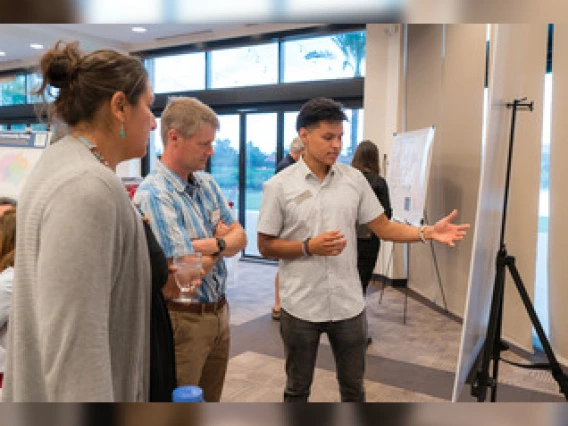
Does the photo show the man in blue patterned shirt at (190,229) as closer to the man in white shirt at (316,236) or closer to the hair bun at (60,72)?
the man in white shirt at (316,236)

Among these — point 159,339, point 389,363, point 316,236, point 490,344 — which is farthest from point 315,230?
point 389,363

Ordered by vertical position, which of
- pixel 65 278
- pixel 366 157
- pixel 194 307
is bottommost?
pixel 194 307

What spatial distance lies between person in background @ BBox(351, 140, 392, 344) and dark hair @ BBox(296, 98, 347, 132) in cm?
169

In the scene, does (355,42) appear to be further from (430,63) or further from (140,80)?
(140,80)

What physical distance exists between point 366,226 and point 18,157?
2.56m

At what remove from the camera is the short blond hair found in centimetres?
168

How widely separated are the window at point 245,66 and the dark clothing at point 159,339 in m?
6.28

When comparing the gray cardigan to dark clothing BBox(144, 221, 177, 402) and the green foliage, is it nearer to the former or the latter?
dark clothing BBox(144, 221, 177, 402)

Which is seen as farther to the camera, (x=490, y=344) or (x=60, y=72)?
(x=490, y=344)

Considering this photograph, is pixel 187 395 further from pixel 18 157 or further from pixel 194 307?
pixel 18 157

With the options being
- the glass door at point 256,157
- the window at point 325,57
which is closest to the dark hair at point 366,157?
the window at point 325,57

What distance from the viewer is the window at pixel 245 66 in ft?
23.2

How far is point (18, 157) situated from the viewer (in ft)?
10.6

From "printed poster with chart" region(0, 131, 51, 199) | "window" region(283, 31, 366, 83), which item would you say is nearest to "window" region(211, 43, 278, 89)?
"window" region(283, 31, 366, 83)
